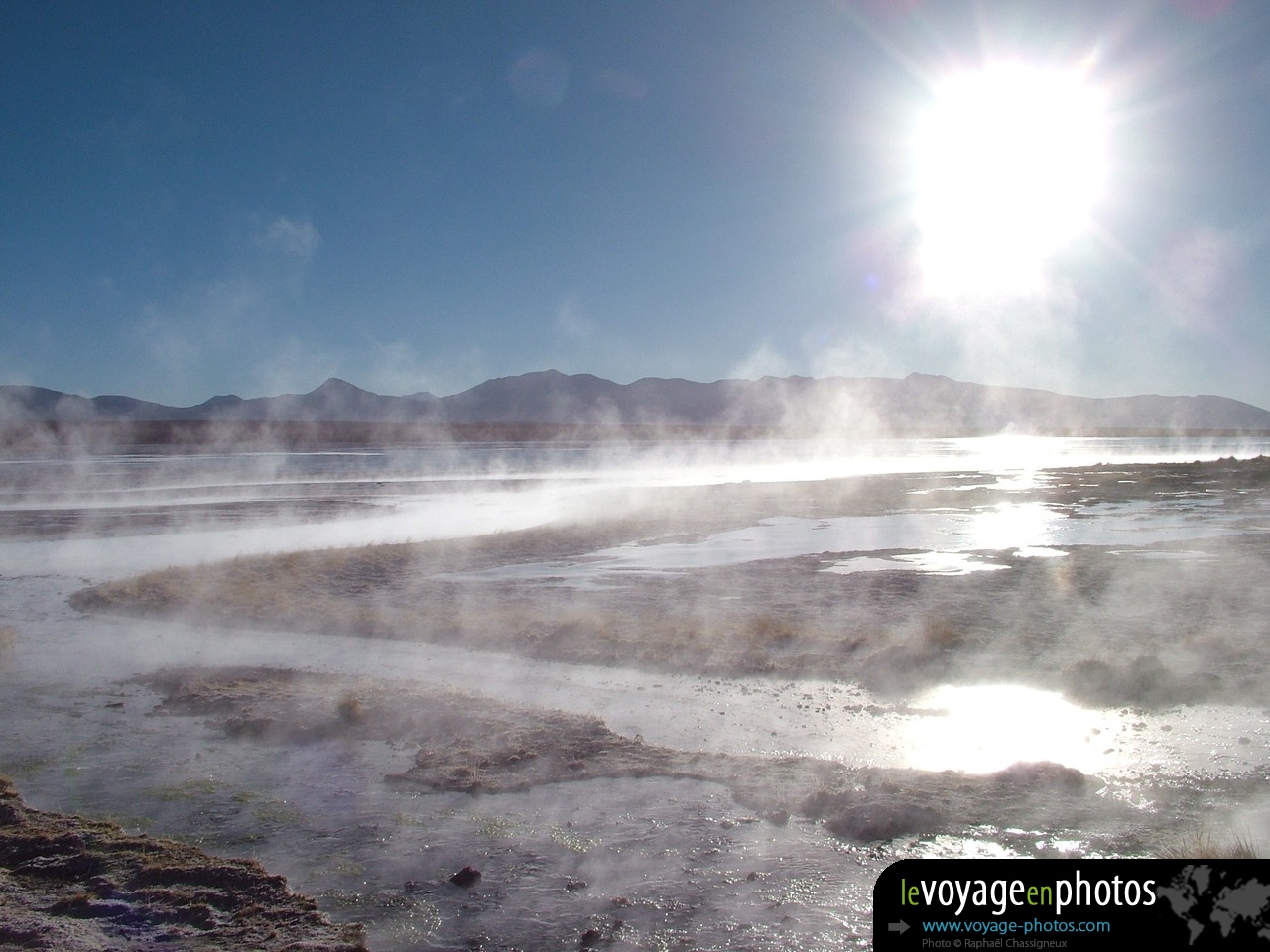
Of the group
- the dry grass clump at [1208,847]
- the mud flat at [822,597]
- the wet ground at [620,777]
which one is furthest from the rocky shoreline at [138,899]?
the mud flat at [822,597]

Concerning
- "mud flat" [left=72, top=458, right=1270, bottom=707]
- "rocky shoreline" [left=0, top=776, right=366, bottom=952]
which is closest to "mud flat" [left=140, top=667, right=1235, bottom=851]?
"rocky shoreline" [left=0, top=776, right=366, bottom=952]

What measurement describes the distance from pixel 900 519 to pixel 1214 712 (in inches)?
714

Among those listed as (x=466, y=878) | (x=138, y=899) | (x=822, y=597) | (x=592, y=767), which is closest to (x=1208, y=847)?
(x=592, y=767)

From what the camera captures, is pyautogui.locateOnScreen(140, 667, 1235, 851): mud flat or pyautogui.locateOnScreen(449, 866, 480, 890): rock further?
pyautogui.locateOnScreen(140, 667, 1235, 851): mud flat

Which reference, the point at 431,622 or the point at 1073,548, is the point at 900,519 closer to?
the point at 1073,548

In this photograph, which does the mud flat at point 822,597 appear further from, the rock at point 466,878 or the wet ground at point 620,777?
the rock at point 466,878

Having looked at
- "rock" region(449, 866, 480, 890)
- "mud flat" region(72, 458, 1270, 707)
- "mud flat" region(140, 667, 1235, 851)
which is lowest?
"rock" region(449, 866, 480, 890)

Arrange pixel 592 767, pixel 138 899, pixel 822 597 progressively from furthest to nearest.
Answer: pixel 822 597, pixel 592 767, pixel 138 899

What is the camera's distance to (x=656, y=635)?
1179 cm

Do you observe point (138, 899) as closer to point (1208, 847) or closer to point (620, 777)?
point (620, 777)

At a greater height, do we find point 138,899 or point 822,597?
point 822,597

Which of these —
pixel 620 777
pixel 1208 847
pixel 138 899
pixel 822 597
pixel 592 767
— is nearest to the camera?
pixel 138 899

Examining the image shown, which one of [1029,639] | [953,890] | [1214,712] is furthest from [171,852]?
[1029,639]

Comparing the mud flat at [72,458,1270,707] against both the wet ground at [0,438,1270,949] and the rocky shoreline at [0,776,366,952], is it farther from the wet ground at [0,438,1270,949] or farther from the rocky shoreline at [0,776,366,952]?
the rocky shoreline at [0,776,366,952]
